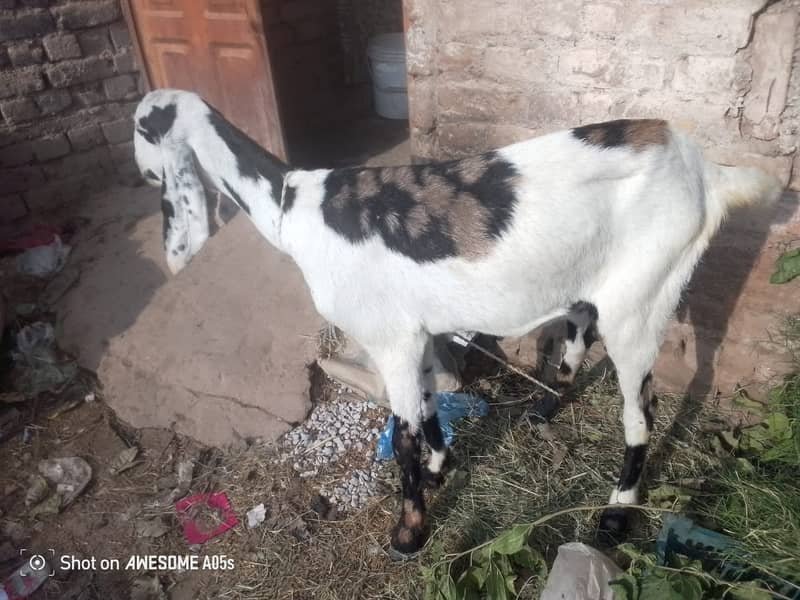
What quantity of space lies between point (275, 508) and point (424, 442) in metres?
Answer: 0.76

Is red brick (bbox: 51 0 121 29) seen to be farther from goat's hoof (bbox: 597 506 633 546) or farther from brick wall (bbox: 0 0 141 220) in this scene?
goat's hoof (bbox: 597 506 633 546)

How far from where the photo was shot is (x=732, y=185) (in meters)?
2.16

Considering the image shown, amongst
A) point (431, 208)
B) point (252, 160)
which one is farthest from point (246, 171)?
point (431, 208)

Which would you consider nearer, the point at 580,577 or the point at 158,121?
the point at 580,577

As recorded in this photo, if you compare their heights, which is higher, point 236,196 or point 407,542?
point 236,196

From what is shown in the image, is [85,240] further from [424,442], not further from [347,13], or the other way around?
[347,13]

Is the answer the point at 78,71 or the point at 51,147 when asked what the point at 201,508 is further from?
the point at 78,71

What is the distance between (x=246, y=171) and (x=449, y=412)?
5.05 feet

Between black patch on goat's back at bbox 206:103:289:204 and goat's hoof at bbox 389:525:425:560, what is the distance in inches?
56.8

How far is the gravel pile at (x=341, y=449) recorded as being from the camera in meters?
2.86

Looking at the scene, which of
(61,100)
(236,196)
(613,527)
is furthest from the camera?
(61,100)

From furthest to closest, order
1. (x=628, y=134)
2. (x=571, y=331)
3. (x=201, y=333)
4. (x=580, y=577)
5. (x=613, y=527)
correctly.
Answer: (x=201, y=333), (x=571, y=331), (x=613, y=527), (x=628, y=134), (x=580, y=577)

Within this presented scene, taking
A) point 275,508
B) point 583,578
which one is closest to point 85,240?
point 275,508

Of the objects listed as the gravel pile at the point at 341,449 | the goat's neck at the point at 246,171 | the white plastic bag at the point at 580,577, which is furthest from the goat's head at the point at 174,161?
the white plastic bag at the point at 580,577
